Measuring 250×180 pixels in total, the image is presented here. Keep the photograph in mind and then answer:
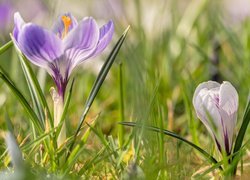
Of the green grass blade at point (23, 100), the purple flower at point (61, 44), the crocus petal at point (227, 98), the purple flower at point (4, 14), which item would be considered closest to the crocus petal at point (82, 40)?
the purple flower at point (61, 44)

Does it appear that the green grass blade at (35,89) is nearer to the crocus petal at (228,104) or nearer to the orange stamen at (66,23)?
the orange stamen at (66,23)

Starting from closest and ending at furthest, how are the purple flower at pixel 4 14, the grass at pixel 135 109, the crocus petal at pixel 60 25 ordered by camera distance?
the grass at pixel 135 109 → the crocus petal at pixel 60 25 → the purple flower at pixel 4 14

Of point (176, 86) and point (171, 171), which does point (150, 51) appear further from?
point (171, 171)

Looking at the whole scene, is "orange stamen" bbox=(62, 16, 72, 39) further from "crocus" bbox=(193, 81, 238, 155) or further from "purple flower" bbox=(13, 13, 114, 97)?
"crocus" bbox=(193, 81, 238, 155)

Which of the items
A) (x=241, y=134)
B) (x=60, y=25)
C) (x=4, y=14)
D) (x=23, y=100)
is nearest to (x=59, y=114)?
(x=23, y=100)

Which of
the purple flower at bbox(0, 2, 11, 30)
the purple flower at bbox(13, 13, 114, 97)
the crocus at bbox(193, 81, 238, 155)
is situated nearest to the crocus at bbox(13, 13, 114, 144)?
the purple flower at bbox(13, 13, 114, 97)

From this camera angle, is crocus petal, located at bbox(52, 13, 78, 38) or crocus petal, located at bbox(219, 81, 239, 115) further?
crocus petal, located at bbox(52, 13, 78, 38)

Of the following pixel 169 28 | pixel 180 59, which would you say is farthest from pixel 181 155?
pixel 169 28
